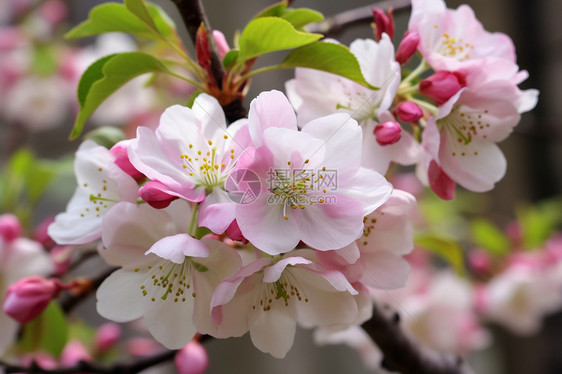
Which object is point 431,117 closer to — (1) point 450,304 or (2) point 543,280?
(1) point 450,304

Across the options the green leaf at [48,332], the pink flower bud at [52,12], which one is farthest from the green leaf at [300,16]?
the pink flower bud at [52,12]

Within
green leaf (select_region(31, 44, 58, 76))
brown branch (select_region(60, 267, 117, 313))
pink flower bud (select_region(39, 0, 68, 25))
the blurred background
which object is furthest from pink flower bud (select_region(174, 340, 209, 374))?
pink flower bud (select_region(39, 0, 68, 25))

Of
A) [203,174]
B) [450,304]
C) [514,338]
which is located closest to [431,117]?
[203,174]

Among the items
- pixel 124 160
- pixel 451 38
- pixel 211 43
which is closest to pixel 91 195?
pixel 124 160

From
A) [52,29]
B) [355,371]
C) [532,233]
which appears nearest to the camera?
[532,233]

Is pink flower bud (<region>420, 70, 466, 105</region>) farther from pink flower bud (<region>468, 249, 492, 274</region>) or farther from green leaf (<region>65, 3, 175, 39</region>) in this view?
pink flower bud (<region>468, 249, 492, 274</region>)

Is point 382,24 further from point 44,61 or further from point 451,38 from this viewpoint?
point 44,61
